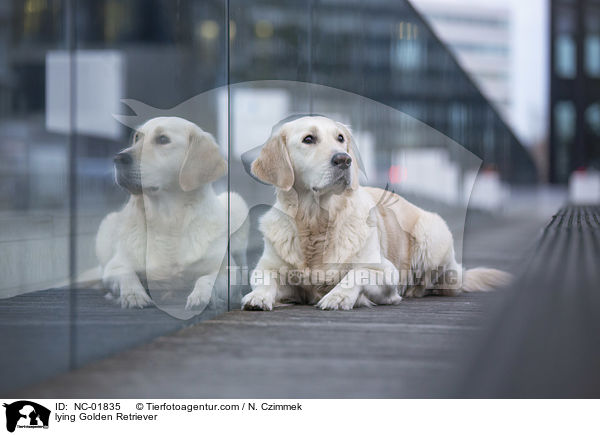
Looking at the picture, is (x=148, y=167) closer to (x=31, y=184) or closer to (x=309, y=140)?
(x=31, y=184)

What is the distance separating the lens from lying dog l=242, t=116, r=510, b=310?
3283 mm

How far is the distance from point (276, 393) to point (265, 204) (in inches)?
69.0

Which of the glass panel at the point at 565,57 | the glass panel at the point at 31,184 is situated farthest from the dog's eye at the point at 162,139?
the glass panel at the point at 565,57

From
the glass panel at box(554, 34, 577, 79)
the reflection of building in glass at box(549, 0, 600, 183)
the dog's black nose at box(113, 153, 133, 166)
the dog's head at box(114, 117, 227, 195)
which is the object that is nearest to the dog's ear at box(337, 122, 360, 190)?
the dog's head at box(114, 117, 227, 195)

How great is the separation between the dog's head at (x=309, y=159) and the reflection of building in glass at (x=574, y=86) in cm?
2006

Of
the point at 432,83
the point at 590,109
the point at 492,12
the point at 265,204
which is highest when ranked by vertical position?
the point at 492,12

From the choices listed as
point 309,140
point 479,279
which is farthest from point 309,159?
point 479,279

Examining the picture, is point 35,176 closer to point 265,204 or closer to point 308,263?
point 265,204

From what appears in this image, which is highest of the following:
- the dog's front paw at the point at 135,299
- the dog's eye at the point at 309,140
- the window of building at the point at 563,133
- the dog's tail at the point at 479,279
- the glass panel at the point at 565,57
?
the glass panel at the point at 565,57

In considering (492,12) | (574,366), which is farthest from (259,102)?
(492,12)

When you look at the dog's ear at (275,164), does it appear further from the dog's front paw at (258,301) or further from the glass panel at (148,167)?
the dog's front paw at (258,301)

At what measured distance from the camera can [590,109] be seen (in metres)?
22.2

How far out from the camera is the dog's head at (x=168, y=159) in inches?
107
